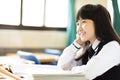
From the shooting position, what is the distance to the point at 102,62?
1.29 metres

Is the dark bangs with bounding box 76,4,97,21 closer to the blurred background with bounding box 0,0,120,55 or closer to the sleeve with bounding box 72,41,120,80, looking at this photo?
the sleeve with bounding box 72,41,120,80

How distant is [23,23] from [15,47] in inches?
18.1

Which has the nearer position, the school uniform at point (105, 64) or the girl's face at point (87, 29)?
the school uniform at point (105, 64)

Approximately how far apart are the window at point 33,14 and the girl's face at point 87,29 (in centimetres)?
301

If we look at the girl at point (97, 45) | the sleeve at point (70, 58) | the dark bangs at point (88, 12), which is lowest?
the sleeve at point (70, 58)

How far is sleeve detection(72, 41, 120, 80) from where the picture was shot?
127cm

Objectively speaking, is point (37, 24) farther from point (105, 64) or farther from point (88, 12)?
point (105, 64)

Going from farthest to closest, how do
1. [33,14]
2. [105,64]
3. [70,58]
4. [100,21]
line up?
[33,14]
[70,58]
[100,21]
[105,64]

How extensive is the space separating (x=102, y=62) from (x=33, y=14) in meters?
3.36

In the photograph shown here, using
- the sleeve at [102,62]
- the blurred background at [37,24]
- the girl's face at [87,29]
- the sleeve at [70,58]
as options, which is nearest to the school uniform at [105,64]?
the sleeve at [102,62]

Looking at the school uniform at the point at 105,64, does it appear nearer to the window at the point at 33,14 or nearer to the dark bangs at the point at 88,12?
the dark bangs at the point at 88,12

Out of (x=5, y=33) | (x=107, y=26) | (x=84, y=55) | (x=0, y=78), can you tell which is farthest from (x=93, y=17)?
(x=5, y=33)

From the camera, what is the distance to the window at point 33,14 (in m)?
4.34

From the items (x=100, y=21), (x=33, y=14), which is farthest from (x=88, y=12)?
(x=33, y=14)
